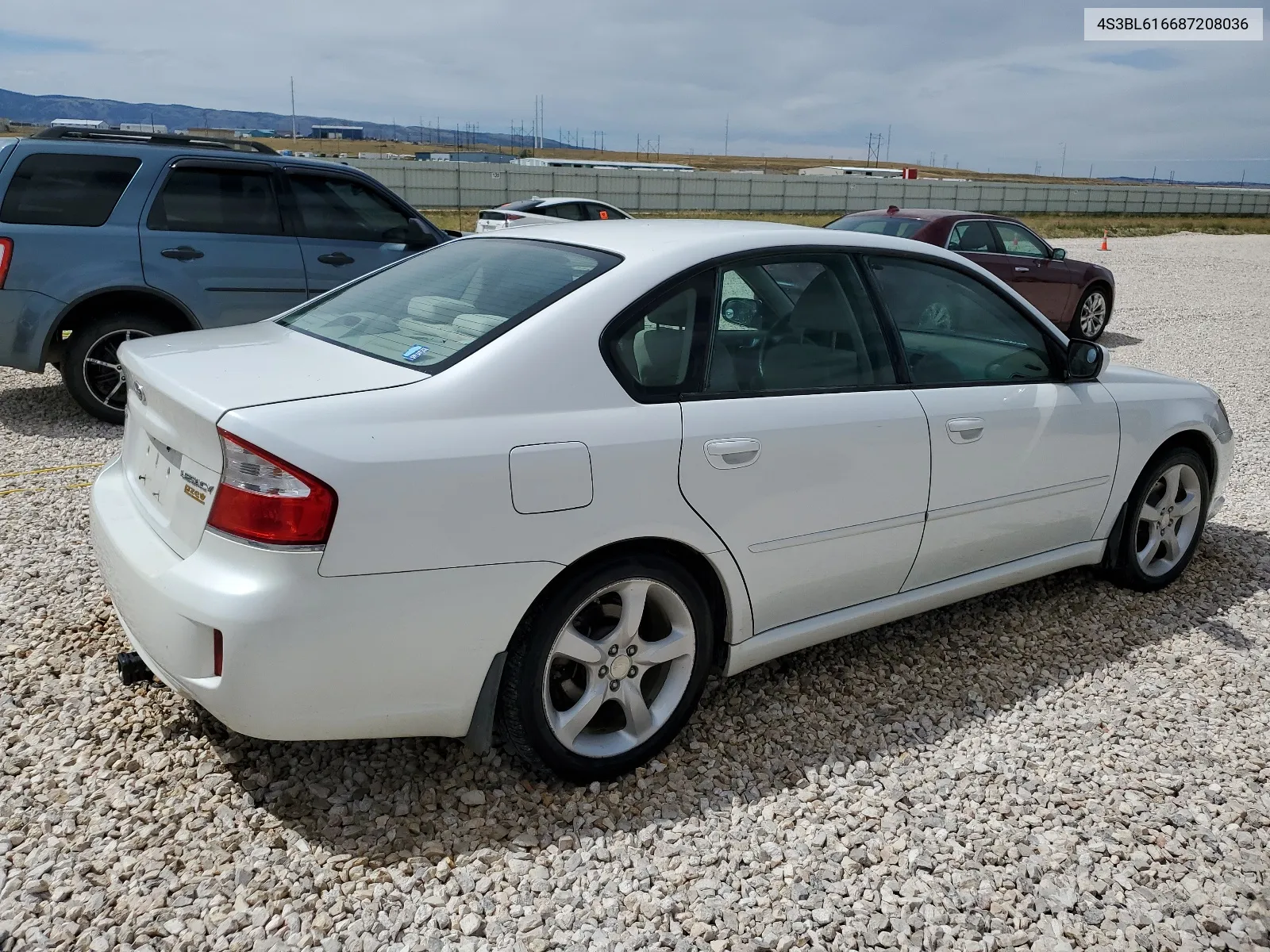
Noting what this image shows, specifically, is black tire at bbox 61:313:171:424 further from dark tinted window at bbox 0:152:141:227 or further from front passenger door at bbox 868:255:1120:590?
front passenger door at bbox 868:255:1120:590

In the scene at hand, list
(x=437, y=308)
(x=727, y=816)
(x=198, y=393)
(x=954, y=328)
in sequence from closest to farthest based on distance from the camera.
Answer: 1. (x=198, y=393)
2. (x=727, y=816)
3. (x=437, y=308)
4. (x=954, y=328)

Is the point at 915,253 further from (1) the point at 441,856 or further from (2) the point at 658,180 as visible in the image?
(2) the point at 658,180

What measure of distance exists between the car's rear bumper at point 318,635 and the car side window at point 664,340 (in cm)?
63

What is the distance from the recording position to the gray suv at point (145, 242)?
21.1ft

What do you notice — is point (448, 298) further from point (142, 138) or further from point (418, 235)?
point (142, 138)

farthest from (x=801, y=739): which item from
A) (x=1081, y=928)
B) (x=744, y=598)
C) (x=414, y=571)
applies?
(x=414, y=571)

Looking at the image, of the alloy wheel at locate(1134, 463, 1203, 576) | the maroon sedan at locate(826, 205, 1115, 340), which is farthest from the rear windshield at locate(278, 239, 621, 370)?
the maroon sedan at locate(826, 205, 1115, 340)

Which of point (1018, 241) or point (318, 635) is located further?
point (1018, 241)

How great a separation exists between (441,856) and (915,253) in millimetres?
2630

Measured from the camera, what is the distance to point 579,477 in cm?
264

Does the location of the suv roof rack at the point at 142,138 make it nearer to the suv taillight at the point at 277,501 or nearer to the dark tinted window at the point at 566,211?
the suv taillight at the point at 277,501

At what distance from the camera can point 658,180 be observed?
4216cm

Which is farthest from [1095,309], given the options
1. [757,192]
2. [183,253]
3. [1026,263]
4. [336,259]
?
[757,192]

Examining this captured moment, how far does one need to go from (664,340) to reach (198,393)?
4.25 feet
